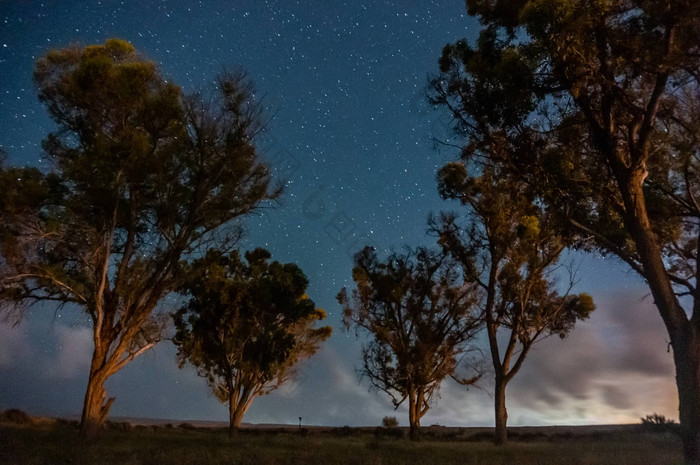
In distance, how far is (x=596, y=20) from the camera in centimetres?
1202

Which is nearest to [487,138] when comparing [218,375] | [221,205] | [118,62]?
[221,205]

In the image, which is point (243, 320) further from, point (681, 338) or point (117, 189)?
point (681, 338)

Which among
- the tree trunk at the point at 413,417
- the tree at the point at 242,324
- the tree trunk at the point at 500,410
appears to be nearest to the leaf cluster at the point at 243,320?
the tree at the point at 242,324

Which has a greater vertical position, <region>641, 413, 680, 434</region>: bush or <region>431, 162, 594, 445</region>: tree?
<region>431, 162, 594, 445</region>: tree

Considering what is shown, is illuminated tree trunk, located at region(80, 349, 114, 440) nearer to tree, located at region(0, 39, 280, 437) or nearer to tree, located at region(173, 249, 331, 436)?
tree, located at region(0, 39, 280, 437)

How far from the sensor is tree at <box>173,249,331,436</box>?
2961 cm

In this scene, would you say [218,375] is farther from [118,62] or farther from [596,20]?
[596,20]

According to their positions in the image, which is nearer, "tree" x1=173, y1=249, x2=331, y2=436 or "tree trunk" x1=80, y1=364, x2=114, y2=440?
"tree trunk" x1=80, y1=364, x2=114, y2=440

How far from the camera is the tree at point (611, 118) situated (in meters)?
11.2

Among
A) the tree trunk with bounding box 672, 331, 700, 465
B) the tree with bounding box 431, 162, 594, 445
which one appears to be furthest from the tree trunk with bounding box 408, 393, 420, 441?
the tree trunk with bounding box 672, 331, 700, 465

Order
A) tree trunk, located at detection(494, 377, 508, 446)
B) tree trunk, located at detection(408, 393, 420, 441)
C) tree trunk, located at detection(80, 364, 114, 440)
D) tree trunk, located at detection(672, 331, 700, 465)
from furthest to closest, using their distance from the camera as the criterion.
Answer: tree trunk, located at detection(408, 393, 420, 441) → tree trunk, located at detection(494, 377, 508, 446) → tree trunk, located at detection(80, 364, 114, 440) → tree trunk, located at detection(672, 331, 700, 465)

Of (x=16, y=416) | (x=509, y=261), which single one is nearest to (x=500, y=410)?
(x=509, y=261)

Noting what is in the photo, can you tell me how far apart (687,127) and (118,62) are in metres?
17.8

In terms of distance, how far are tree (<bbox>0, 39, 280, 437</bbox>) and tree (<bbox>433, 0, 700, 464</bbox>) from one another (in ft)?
30.2
